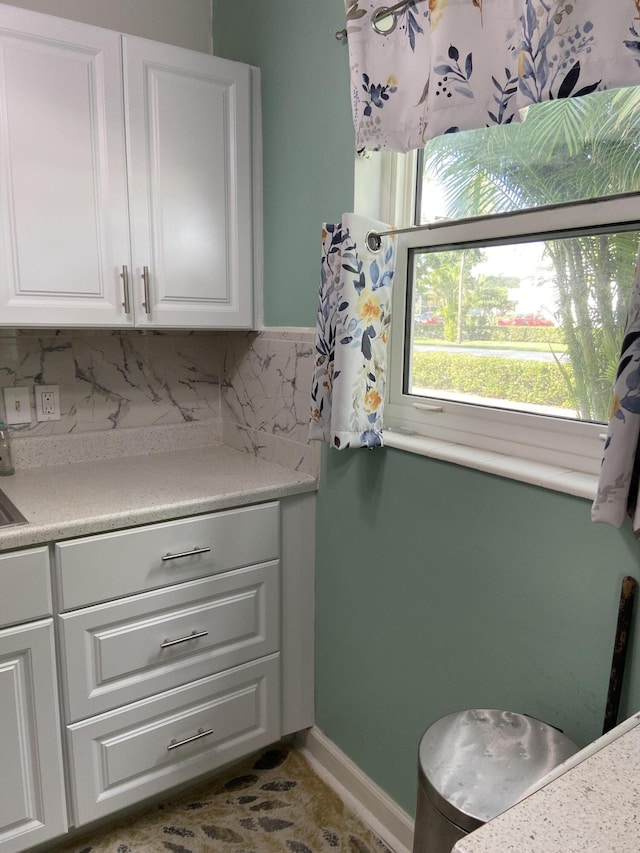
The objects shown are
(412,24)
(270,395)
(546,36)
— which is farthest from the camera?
(270,395)

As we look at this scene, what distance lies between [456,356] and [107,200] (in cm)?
102

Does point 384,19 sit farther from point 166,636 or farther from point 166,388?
point 166,636

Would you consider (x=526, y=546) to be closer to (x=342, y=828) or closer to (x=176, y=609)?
(x=176, y=609)

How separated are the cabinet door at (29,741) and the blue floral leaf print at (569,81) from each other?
149 centimetres

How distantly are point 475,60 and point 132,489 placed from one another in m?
1.30

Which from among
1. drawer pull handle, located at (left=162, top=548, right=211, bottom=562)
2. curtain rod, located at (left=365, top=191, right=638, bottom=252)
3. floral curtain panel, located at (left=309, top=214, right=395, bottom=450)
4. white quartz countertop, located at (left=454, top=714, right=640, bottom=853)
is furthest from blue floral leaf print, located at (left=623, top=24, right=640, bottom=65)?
drawer pull handle, located at (left=162, top=548, right=211, bottom=562)

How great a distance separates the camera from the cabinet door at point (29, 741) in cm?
144

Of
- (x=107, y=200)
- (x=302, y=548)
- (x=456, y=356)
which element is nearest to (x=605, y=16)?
(x=456, y=356)

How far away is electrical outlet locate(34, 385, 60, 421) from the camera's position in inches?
78.0

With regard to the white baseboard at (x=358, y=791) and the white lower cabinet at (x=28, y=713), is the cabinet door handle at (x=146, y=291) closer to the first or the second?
the white lower cabinet at (x=28, y=713)

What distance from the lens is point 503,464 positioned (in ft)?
4.40

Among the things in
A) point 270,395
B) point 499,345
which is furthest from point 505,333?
point 270,395

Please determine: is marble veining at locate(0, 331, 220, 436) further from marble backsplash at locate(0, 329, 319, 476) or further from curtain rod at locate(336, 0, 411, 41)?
curtain rod at locate(336, 0, 411, 41)

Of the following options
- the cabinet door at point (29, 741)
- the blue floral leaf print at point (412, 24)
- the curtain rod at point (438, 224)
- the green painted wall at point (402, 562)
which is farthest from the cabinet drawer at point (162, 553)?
the blue floral leaf print at point (412, 24)
